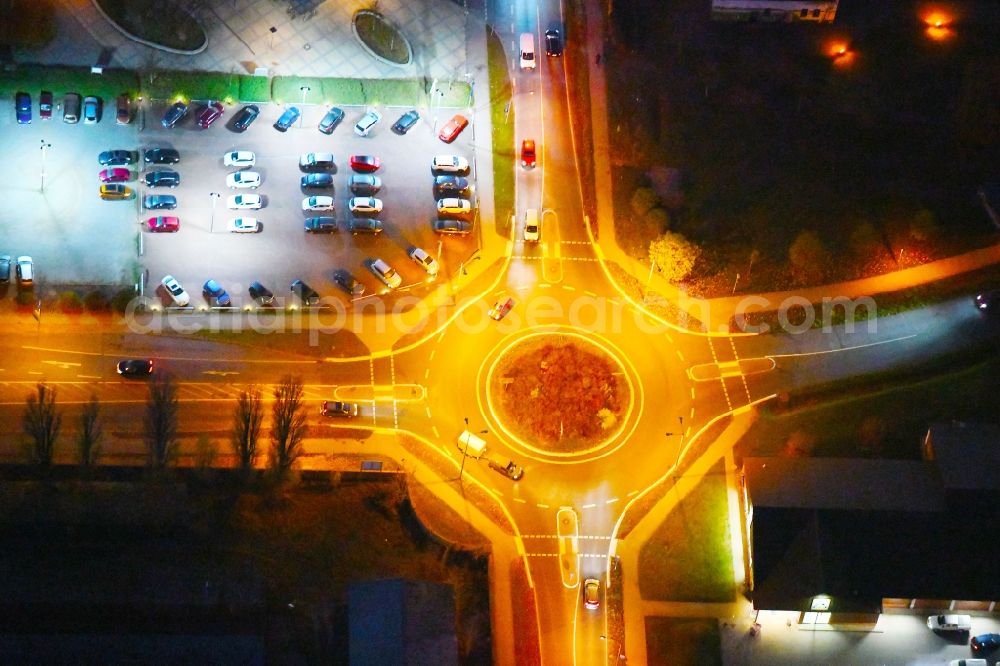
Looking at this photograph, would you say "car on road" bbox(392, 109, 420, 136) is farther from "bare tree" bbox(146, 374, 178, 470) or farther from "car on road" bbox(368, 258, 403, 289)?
"bare tree" bbox(146, 374, 178, 470)

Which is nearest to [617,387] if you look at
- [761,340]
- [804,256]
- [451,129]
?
[761,340]

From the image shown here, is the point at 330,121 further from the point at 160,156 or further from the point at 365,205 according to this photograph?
the point at 160,156

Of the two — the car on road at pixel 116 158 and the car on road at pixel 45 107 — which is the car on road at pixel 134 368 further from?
the car on road at pixel 45 107

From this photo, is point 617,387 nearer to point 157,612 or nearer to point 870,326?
point 870,326

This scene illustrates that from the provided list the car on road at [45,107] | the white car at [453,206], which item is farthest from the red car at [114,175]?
the white car at [453,206]

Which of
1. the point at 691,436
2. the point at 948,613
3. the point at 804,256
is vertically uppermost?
the point at 804,256
